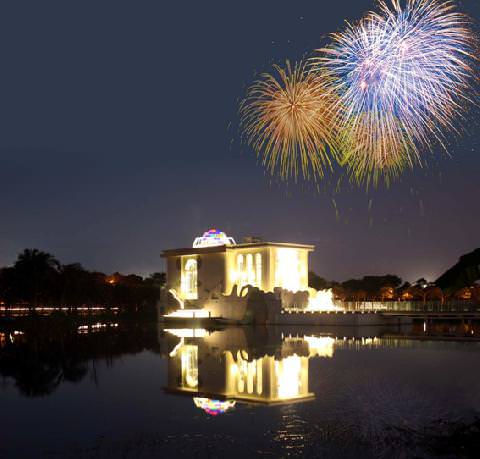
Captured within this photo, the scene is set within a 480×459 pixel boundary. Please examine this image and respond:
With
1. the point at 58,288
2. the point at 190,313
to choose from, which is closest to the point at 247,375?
the point at 190,313

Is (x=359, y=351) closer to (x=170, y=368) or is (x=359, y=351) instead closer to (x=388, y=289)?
(x=170, y=368)

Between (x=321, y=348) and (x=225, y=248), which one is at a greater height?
(x=225, y=248)

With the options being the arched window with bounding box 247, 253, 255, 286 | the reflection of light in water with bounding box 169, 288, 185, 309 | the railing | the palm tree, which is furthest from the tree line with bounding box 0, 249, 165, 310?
the railing

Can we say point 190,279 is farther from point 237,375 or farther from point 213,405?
point 213,405

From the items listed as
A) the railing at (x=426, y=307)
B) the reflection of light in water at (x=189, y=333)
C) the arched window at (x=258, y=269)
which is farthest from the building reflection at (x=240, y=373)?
the arched window at (x=258, y=269)

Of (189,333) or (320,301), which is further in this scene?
(320,301)

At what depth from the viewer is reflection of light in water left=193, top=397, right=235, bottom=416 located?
55.7 ft

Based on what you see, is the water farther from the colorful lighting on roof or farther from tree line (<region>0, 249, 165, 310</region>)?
tree line (<region>0, 249, 165, 310</region>)

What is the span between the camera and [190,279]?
249 feet

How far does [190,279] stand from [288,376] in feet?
173

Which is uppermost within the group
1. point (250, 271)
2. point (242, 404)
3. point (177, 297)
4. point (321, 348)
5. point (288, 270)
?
point (288, 270)

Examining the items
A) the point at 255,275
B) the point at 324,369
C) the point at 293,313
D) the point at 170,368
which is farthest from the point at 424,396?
the point at 255,275

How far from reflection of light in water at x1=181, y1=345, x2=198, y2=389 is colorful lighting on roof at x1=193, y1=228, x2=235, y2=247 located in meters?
36.6

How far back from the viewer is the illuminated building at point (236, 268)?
69.3 metres
